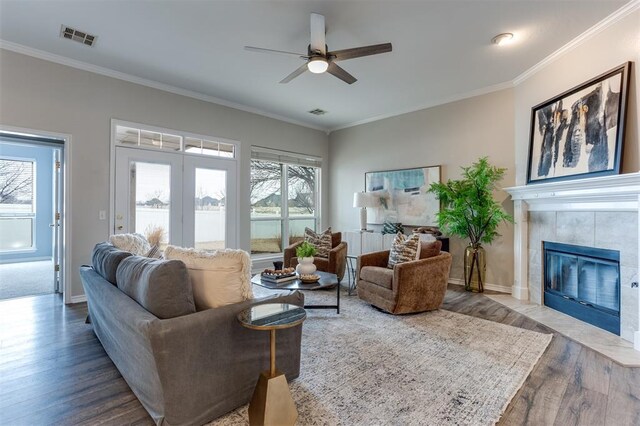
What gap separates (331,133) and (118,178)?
4319mm

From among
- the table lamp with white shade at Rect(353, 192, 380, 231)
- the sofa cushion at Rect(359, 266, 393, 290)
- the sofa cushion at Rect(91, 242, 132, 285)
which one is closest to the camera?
the sofa cushion at Rect(91, 242, 132, 285)

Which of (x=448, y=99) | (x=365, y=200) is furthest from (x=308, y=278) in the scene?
(x=448, y=99)

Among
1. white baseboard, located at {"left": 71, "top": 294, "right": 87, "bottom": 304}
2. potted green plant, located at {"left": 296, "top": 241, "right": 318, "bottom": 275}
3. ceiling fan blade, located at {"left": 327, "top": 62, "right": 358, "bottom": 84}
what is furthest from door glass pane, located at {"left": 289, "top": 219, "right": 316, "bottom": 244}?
ceiling fan blade, located at {"left": 327, "top": 62, "right": 358, "bottom": 84}

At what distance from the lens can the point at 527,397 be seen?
1986 millimetres

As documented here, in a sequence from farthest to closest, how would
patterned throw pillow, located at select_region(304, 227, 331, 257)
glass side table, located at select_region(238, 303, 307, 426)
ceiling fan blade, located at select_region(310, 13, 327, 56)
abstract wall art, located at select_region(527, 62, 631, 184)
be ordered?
patterned throw pillow, located at select_region(304, 227, 331, 257) < abstract wall art, located at select_region(527, 62, 631, 184) < ceiling fan blade, located at select_region(310, 13, 327, 56) < glass side table, located at select_region(238, 303, 307, 426)

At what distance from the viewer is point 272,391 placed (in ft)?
5.24

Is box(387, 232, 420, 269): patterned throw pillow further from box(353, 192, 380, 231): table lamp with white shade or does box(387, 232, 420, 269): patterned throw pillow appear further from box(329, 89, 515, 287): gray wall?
box(353, 192, 380, 231): table lamp with white shade

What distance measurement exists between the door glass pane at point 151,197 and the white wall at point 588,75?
5110 millimetres

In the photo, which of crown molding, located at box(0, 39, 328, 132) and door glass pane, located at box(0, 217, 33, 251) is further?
door glass pane, located at box(0, 217, 33, 251)


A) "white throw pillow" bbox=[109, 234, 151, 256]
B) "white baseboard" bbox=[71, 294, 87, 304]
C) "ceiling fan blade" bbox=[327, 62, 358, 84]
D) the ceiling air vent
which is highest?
the ceiling air vent

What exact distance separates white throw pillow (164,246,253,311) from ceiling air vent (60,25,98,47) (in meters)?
2.96

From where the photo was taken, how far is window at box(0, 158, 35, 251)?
21.4ft

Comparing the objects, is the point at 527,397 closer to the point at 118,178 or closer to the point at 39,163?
the point at 118,178

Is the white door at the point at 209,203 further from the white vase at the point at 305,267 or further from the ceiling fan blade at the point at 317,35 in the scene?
the ceiling fan blade at the point at 317,35
